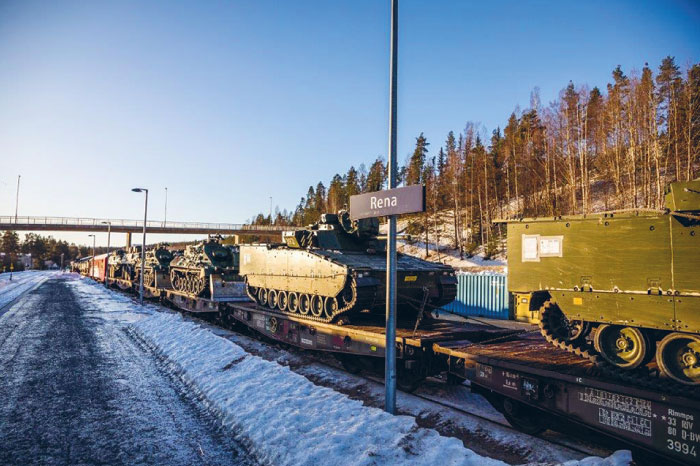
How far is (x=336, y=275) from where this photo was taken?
970 centimetres

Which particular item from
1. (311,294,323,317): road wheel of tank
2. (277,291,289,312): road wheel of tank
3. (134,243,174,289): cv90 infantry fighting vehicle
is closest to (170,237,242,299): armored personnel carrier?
(277,291,289,312): road wheel of tank

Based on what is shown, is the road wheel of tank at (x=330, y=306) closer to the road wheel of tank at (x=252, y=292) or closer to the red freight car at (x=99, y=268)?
the road wheel of tank at (x=252, y=292)

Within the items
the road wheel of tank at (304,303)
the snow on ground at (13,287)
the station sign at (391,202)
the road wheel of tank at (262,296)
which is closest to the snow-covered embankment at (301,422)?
the road wheel of tank at (304,303)

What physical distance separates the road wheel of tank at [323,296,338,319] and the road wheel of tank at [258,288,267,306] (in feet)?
12.1

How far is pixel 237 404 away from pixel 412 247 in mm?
42891

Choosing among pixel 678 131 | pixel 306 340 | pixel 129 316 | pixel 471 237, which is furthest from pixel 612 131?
pixel 129 316

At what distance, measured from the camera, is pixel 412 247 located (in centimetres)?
4922

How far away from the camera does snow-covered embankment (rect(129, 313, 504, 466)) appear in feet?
17.4

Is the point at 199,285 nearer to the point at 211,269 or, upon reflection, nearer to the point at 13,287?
the point at 211,269

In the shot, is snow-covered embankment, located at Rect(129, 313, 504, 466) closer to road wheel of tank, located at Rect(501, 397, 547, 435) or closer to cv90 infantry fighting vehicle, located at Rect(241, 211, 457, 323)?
road wheel of tank, located at Rect(501, 397, 547, 435)

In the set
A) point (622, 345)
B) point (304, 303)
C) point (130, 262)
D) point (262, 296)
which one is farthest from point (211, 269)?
point (130, 262)

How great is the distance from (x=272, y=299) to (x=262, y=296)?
0.76m

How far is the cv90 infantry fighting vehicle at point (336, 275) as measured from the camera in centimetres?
963

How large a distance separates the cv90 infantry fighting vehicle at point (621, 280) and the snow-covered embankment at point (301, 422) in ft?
7.36
